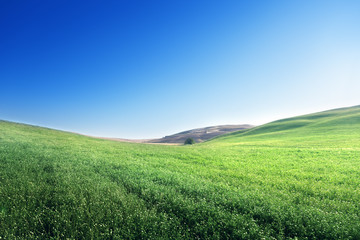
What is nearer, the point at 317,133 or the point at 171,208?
the point at 171,208

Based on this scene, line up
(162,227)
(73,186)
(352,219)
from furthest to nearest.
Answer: (73,186)
(352,219)
(162,227)

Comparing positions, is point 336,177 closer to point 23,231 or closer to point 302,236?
point 302,236

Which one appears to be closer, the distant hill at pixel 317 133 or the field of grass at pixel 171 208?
the field of grass at pixel 171 208

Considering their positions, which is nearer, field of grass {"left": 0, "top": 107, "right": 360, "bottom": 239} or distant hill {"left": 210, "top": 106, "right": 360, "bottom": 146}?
field of grass {"left": 0, "top": 107, "right": 360, "bottom": 239}

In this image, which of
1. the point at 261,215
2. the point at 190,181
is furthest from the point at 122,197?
the point at 261,215

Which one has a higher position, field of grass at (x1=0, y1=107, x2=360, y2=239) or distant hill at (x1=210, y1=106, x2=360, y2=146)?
field of grass at (x1=0, y1=107, x2=360, y2=239)

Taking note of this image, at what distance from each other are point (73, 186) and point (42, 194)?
0.99 meters

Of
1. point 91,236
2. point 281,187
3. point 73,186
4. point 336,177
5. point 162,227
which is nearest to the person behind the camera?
point 91,236

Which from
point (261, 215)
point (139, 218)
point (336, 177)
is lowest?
point (336, 177)

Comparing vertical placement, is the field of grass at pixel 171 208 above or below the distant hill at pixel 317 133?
above

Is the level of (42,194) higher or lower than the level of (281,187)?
higher

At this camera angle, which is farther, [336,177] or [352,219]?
[336,177]

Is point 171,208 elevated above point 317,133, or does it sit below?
above

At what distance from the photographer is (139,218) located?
16.5 ft
